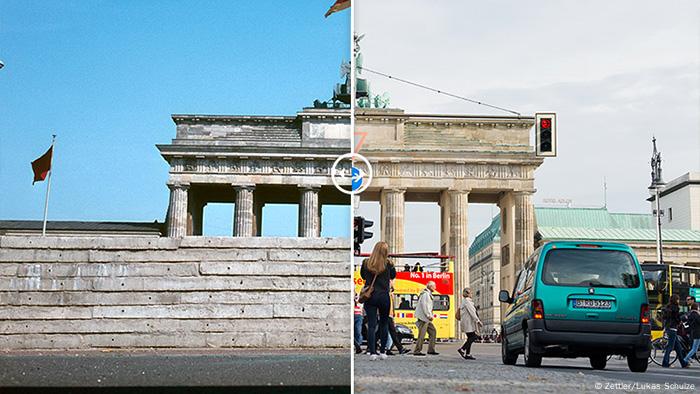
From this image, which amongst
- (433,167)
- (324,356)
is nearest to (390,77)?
(324,356)

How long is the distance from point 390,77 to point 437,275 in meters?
25.0

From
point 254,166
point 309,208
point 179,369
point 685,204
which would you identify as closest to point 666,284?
point 309,208

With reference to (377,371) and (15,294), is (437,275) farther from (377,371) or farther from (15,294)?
(377,371)

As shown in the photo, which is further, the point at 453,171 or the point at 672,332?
the point at 453,171

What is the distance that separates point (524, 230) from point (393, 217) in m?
6.58

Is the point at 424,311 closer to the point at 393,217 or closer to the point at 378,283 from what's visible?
the point at 378,283

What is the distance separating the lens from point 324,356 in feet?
36.1

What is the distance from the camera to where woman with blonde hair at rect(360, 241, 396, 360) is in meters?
9.05

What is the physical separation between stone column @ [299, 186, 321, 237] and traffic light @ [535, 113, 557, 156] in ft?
29.4

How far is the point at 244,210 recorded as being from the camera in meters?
35.2

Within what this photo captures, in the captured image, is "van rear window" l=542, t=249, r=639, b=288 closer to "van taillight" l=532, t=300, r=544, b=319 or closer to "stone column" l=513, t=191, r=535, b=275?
"van taillight" l=532, t=300, r=544, b=319

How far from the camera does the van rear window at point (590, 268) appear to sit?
9.27 metres

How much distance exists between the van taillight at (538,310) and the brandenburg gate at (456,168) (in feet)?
144

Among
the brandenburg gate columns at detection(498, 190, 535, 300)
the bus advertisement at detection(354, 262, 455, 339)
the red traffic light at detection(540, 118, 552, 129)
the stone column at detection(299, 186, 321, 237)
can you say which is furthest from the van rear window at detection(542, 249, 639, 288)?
the brandenburg gate columns at detection(498, 190, 535, 300)
